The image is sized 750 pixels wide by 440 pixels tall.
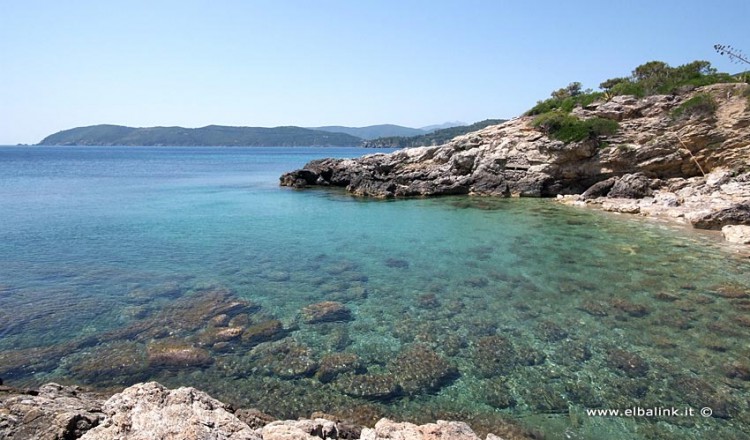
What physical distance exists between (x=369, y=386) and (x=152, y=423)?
464 centimetres

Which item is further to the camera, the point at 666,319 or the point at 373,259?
the point at 373,259

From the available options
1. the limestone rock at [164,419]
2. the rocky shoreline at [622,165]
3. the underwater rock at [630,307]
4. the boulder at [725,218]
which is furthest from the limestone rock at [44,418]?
the boulder at [725,218]

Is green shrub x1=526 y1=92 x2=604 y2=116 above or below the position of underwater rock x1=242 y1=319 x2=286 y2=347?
above

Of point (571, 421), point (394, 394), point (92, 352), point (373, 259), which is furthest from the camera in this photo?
point (373, 259)

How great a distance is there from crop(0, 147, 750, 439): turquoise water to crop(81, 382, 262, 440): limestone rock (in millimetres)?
2857

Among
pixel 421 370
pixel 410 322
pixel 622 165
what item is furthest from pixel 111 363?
pixel 622 165

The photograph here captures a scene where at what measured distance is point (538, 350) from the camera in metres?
9.29

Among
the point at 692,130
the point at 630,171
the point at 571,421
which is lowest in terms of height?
the point at 571,421

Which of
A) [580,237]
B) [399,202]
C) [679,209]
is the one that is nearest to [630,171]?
[679,209]

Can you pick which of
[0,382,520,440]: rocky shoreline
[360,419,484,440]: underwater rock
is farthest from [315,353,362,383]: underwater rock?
[360,419,484,440]: underwater rock

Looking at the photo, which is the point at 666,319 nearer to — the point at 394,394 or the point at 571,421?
the point at 571,421

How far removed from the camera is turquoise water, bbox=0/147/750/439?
24.9ft

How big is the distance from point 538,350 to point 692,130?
31088 mm

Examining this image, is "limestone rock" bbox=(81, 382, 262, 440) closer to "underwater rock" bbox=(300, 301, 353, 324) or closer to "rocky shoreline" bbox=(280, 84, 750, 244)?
"underwater rock" bbox=(300, 301, 353, 324)
